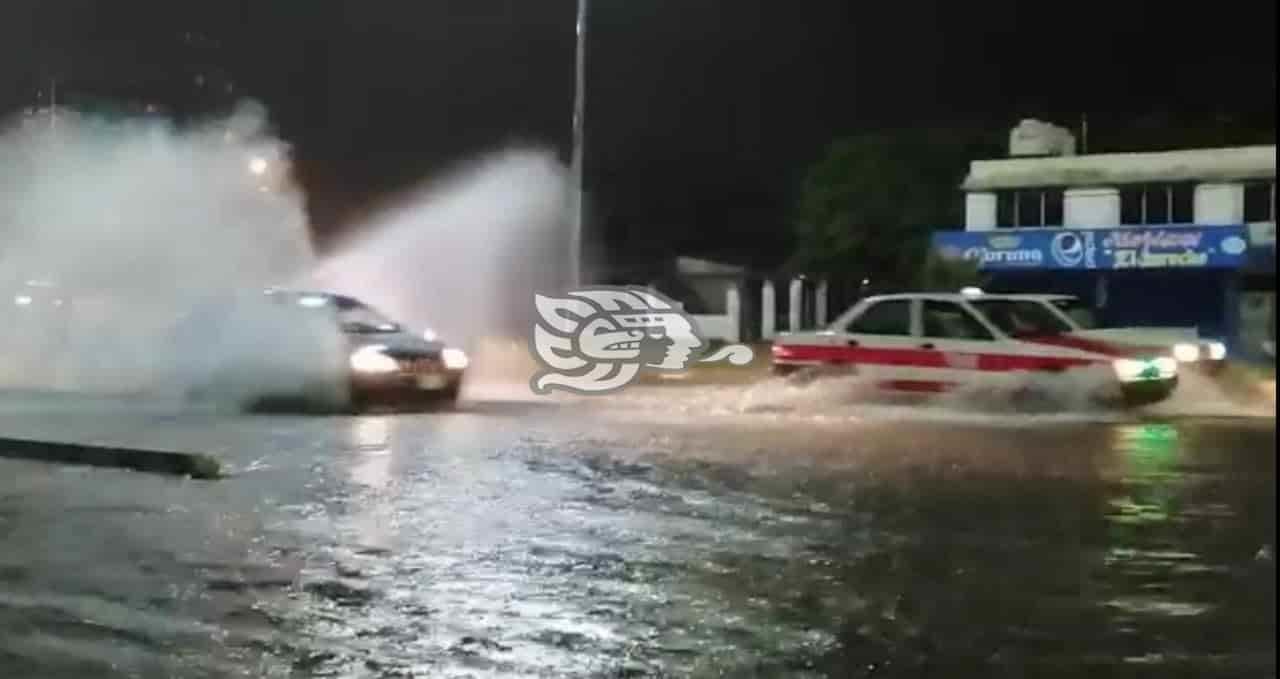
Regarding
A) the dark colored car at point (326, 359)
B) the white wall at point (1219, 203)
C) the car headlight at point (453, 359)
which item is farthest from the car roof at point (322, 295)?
the white wall at point (1219, 203)

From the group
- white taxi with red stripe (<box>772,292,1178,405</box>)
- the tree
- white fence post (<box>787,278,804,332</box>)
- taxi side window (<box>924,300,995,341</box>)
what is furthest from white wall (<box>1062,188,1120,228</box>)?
taxi side window (<box>924,300,995,341</box>)

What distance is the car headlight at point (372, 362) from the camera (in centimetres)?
1953

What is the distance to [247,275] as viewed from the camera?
2770cm

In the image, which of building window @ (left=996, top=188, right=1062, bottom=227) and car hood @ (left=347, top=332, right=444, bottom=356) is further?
building window @ (left=996, top=188, right=1062, bottom=227)

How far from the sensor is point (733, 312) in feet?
147

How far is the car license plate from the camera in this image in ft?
65.0

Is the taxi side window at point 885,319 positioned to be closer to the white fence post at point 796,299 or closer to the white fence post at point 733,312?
the white fence post at point 796,299

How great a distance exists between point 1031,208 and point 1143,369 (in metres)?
Result: 23.2

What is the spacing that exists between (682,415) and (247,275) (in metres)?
10.4

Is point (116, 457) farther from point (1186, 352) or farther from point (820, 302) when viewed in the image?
point (820, 302)

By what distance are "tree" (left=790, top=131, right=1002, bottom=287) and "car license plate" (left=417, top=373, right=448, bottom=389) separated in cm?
2428

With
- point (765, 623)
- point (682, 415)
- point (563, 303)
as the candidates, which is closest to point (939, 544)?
point (765, 623)

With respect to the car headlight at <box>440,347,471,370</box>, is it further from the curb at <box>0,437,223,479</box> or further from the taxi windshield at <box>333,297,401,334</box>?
the curb at <box>0,437,223,479</box>

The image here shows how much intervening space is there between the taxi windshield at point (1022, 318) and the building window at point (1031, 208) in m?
21.4
